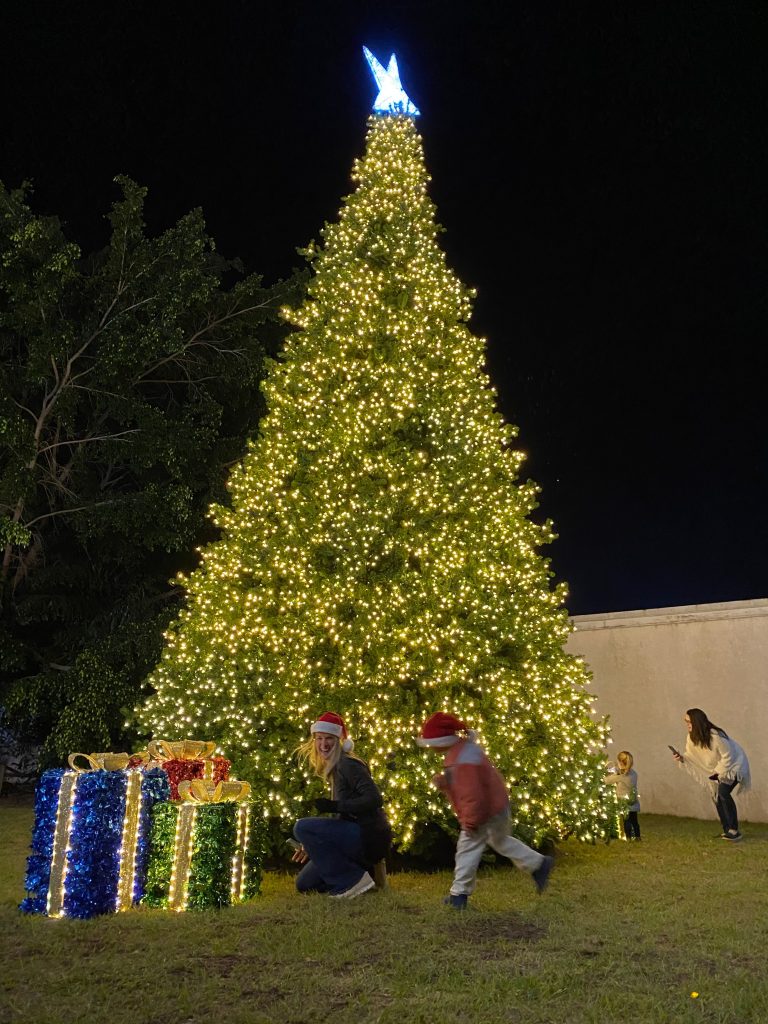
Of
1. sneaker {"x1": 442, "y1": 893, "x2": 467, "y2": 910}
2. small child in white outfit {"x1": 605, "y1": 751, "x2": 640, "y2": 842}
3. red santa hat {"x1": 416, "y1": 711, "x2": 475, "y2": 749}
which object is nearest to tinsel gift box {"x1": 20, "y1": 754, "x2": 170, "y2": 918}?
red santa hat {"x1": 416, "y1": 711, "x2": 475, "y2": 749}

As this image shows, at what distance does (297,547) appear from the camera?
7730 mm

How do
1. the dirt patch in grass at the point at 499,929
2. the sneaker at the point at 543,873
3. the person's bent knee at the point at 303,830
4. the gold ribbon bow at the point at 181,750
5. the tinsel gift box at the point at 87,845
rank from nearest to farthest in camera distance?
the dirt patch in grass at the point at 499,929
the tinsel gift box at the point at 87,845
the sneaker at the point at 543,873
the person's bent knee at the point at 303,830
the gold ribbon bow at the point at 181,750

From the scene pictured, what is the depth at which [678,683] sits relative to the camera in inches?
439

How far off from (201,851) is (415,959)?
1886 millimetres

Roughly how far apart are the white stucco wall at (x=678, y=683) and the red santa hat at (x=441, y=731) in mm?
5696

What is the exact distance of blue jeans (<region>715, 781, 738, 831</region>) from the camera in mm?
8484

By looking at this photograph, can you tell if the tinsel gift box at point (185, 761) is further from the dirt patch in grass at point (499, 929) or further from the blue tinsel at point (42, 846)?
the dirt patch in grass at point (499, 929)

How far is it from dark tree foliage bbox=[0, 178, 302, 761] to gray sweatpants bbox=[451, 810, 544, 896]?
27.9 ft

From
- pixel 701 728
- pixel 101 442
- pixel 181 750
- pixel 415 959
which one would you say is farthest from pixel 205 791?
pixel 101 442

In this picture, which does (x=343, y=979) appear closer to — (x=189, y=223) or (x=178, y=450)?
(x=178, y=450)

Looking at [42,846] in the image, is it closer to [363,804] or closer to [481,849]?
[363,804]

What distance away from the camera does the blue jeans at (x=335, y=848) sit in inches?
227

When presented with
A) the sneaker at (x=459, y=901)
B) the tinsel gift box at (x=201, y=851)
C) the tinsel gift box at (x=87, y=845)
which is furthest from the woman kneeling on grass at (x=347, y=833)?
the tinsel gift box at (x=87, y=845)

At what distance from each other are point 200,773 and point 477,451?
410cm
